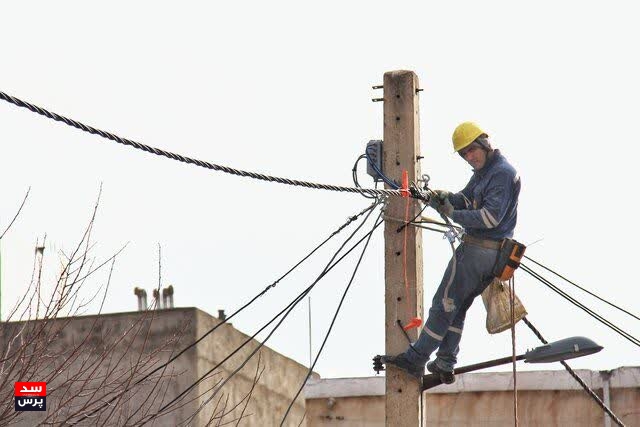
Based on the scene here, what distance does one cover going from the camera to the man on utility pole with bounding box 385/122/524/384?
39.1ft

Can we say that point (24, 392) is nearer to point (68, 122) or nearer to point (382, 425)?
point (68, 122)

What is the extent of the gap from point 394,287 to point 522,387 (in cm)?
696

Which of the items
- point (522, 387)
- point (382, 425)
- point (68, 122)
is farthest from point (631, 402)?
point (68, 122)

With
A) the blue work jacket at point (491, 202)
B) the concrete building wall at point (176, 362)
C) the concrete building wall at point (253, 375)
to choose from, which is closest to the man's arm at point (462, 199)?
the blue work jacket at point (491, 202)

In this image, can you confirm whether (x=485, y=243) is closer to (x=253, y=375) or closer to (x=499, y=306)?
(x=499, y=306)

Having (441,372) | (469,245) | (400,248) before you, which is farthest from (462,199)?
(441,372)

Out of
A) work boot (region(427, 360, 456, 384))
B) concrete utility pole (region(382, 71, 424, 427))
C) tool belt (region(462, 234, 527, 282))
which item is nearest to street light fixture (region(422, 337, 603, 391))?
work boot (region(427, 360, 456, 384))

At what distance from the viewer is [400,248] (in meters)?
12.3

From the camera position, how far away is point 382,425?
63.0 ft

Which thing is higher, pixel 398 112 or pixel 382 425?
pixel 398 112

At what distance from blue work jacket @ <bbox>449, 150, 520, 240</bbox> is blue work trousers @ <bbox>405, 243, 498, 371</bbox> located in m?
0.18

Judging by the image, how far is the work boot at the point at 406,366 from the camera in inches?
472

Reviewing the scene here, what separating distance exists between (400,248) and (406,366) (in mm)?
907

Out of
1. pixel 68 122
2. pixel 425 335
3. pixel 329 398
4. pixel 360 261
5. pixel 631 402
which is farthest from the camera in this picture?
pixel 329 398
